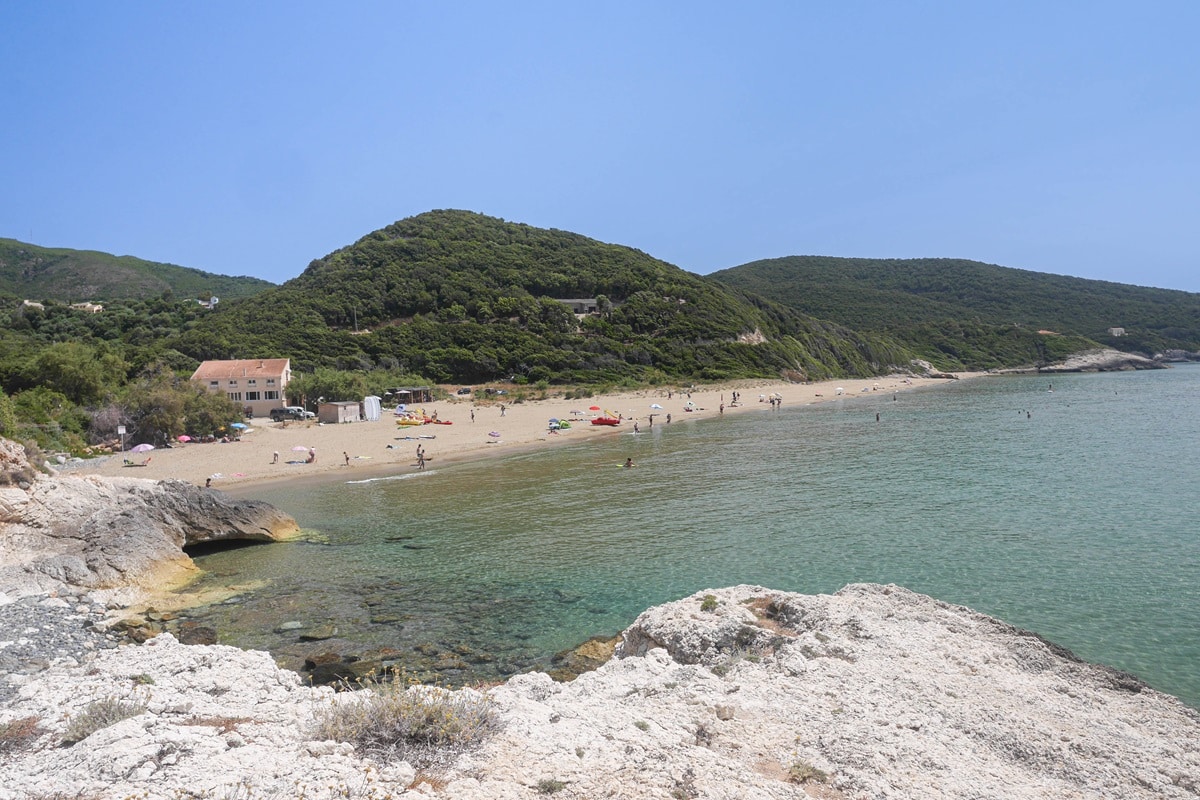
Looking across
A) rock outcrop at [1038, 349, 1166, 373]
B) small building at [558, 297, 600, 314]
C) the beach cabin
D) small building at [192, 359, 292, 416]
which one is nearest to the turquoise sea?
the beach cabin

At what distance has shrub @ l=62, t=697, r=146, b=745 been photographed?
583cm

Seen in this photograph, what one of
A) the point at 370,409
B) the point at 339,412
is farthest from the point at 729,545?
the point at 370,409

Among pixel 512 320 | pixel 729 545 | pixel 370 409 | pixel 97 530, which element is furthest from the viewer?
pixel 512 320

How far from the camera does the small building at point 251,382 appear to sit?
52.1 m

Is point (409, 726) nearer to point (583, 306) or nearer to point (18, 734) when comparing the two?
point (18, 734)

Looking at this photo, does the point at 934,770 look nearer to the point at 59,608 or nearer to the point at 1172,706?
the point at 1172,706

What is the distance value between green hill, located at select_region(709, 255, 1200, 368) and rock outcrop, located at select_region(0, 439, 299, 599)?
405 ft

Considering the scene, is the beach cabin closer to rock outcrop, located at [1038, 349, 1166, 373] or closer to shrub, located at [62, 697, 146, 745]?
shrub, located at [62, 697, 146, 745]

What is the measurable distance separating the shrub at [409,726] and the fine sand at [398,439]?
24.0 m

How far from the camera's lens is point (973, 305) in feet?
492

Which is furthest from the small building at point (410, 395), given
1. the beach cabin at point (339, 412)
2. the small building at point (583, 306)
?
the small building at point (583, 306)

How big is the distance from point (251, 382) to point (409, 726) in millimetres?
53613

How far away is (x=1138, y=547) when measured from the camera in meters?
14.7

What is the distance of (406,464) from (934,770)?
29849 mm
